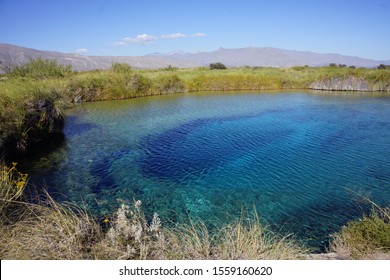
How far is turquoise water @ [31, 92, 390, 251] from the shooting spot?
707 cm

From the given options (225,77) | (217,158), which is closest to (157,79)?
(225,77)

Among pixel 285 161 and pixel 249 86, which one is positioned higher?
pixel 249 86

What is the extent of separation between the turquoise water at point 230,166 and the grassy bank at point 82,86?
133cm

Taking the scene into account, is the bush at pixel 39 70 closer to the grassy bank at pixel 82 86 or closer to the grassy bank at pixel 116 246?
the grassy bank at pixel 82 86

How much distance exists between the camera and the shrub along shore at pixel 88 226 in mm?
3920

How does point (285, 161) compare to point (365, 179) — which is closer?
point (365, 179)

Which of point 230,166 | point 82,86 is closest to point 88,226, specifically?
point 230,166

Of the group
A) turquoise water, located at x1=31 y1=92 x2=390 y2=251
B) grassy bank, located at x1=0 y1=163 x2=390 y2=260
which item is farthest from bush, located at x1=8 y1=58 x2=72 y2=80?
grassy bank, located at x1=0 y1=163 x2=390 y2=260

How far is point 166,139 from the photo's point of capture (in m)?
13.5

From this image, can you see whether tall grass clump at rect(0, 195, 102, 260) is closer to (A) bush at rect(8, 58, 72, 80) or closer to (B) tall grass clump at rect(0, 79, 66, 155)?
(B) tall grass clump at rect(0, 79, 66, 155)

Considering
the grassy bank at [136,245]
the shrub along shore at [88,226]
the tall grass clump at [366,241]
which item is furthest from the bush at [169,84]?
the tall grass clump at [366,241]
